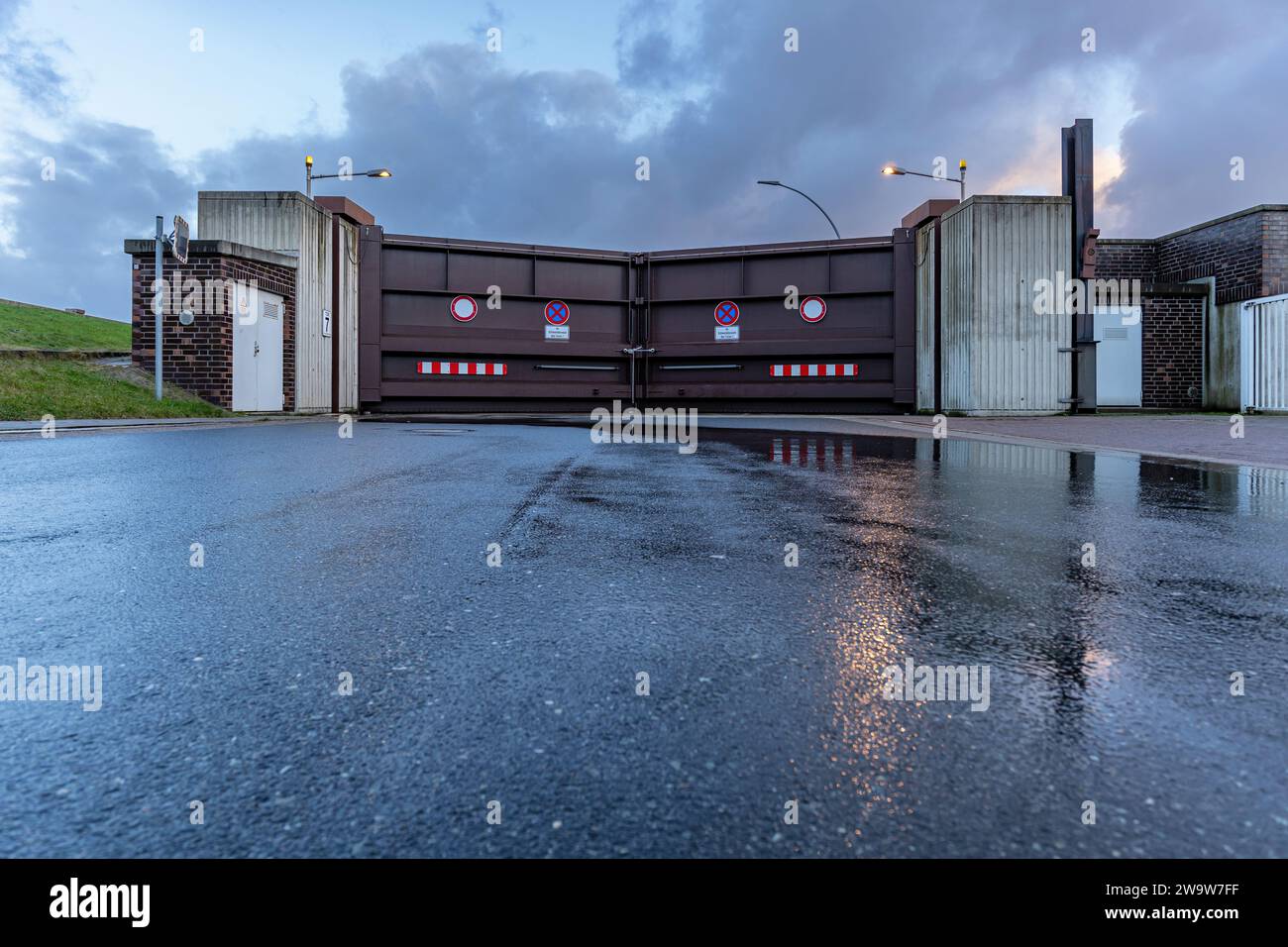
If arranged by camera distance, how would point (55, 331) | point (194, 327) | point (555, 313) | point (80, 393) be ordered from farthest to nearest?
point (55, 331), point (555, 313), point (194, 327), point (80, 393)

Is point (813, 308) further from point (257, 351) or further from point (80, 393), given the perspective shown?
point (80, 393)

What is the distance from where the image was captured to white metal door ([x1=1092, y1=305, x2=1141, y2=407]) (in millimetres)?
21672

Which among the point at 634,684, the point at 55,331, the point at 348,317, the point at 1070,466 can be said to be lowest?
the point at 634,684

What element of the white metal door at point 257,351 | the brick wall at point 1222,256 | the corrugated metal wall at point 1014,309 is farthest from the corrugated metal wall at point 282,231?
the brick wall at point 1222,256

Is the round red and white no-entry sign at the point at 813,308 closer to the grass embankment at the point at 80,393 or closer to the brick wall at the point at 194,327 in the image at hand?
the brick wall at the point at 194,327

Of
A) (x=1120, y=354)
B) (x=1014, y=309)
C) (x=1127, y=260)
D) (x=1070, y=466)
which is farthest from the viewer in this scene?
(x=1127, y=260)

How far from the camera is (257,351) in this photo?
1719cm

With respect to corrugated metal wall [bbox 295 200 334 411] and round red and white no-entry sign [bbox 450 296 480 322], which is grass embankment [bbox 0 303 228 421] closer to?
corrugated metal wall [bbox 295 200 334 411]

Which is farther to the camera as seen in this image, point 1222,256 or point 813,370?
point 1222,256

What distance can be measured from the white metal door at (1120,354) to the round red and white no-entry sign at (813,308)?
7537mm

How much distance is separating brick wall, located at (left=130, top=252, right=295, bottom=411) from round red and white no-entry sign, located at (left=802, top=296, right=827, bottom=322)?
13520 millimetres

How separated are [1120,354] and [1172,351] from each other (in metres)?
1.43

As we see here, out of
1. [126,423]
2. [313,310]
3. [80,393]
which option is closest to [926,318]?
[313,310]
